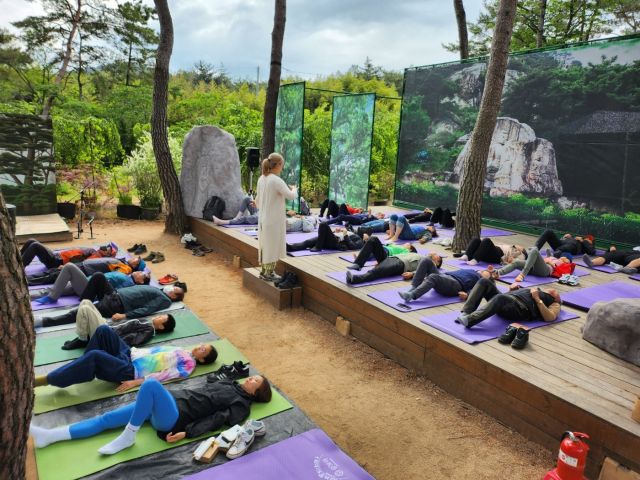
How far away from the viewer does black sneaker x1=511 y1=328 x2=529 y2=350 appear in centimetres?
353

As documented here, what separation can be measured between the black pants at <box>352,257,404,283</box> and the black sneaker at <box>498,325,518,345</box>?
1741 millimetres

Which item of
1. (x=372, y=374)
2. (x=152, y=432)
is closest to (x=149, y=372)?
(x=152, y=432)

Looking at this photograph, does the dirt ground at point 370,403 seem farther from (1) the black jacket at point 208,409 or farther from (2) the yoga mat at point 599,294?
(2) the yoga mat at point 599,294

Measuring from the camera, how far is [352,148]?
10.2 meters

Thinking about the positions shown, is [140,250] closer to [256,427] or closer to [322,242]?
[322,242]

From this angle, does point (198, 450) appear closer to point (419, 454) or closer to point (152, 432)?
point (152, 432)

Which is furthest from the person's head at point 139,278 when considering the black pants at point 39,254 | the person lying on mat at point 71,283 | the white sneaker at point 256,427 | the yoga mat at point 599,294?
the yoga mat at point 599,294

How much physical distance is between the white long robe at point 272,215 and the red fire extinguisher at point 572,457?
3.46m

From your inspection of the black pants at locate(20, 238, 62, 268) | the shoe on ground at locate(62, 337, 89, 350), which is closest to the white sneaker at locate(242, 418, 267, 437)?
the shoe on ground at locate(62, 337, 89, 350)

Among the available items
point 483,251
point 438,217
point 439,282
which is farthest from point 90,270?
point 438,217

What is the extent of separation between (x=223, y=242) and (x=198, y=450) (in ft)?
17.8

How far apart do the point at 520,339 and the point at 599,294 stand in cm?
204

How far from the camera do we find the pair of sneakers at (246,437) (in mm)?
2656

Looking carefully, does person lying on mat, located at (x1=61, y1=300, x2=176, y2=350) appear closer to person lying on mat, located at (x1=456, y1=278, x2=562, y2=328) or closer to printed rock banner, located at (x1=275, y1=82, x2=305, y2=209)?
person lying on mat, located at (x1=456, y1=278, x2=562, y2=328)
